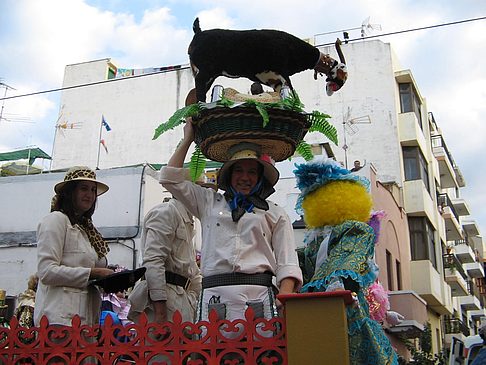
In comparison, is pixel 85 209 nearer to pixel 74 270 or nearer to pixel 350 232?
pixel 74 270

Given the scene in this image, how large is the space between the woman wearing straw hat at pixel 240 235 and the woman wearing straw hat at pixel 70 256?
0.70 m

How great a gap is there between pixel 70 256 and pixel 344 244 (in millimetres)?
1944

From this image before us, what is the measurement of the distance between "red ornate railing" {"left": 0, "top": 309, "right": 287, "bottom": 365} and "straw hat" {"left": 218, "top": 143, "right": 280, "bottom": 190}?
1.03 metres

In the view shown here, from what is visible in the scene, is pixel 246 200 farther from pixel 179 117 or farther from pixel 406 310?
pixel 406 310

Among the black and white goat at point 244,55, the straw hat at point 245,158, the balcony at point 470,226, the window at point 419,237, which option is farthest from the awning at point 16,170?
the balcony at point 470,226

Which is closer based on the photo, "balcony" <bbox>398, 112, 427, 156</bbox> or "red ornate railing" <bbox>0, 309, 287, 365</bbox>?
"red ornate railing" <bbox>0, 309, 287, 365</bbox>

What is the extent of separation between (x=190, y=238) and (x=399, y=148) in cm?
1913

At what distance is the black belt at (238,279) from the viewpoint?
3879 mm

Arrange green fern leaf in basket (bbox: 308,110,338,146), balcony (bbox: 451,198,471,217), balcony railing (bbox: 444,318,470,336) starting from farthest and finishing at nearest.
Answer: balcony (bbox: 451,198,471,217)
balcony railing (bbox: 444,318,470,336)
green fern leaf in basket (bbox: 308,110,338,146)

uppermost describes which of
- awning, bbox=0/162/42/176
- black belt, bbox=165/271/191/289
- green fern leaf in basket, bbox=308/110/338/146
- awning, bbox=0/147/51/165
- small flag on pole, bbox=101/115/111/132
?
small flag on pole, bbox=101/115/111/132

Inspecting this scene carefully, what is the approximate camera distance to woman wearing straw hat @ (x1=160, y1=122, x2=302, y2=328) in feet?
12.7

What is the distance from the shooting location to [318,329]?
3242 mm

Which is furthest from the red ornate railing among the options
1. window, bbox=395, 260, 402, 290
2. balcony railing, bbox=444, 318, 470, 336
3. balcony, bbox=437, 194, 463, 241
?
balcony railing, bbox=444, 318, 470, 336

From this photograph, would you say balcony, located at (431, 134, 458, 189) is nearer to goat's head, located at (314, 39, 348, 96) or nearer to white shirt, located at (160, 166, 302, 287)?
goat's head, located at (314, 39, 348, 96)
